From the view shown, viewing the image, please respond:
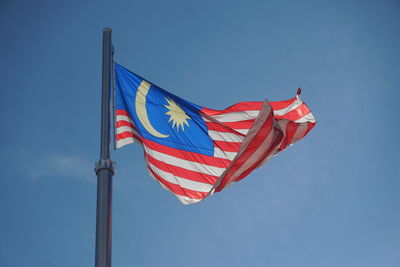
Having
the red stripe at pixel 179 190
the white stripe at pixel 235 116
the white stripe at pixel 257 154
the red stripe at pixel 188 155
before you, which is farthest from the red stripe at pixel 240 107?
the white stripe at pixel 257 154

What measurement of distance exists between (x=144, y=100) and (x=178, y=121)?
94cm

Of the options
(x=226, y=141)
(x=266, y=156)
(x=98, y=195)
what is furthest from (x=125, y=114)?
(x=98, y=195)

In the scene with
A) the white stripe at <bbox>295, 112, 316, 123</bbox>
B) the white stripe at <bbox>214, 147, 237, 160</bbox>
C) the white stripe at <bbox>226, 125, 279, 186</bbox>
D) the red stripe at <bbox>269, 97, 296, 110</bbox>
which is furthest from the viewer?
the red stripe at <bbox>269, 97, 296, 110</bbox>

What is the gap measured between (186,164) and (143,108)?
5.32ft

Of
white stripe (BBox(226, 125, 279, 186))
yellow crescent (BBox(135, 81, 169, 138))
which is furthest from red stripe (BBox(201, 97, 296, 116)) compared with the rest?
white stripe (BBox(226, 125, 279, 186))

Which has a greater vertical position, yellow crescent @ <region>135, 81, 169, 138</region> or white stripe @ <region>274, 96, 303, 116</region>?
white stripe @ <region>274, 96, 303, 116</region>

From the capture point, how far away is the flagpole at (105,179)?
7.62m

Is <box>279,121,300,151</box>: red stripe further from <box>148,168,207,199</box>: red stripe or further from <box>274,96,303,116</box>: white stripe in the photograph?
<box>274,96,303,116</box>: white stripe

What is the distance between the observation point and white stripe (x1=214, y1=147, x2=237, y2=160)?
12852 mm

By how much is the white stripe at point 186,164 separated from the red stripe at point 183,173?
7 cm

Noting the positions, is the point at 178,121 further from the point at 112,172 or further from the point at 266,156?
the point at 112,172

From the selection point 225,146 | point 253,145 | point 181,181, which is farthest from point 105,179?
point 225,146

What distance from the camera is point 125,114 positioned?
1238 cm

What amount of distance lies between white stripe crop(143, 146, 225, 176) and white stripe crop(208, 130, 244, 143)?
842 mm
